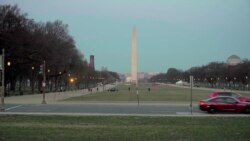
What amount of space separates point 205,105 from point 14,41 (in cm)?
4471

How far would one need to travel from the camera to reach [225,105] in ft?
114

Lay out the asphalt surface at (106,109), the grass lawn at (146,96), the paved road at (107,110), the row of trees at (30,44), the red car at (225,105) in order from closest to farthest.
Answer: the asphalt surface at (106,109) → the paved road at (107,110) → the red car at (225,105) → the grass lawn at (146,96) → the row of trees at (30,44)

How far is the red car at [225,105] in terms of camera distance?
3441 cm

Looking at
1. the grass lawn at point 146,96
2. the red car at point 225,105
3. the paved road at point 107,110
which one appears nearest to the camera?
the paved road at point 107,110

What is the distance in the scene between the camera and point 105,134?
58.6ft

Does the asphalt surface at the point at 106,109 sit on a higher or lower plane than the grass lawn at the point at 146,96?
lower

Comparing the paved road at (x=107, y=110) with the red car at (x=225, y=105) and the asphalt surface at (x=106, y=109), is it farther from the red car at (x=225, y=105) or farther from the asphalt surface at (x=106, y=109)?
the red car at (x=225, y=105)

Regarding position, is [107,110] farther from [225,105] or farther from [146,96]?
[146,96]

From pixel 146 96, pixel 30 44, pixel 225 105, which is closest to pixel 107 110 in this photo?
pixel 225 105

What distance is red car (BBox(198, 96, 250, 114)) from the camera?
34.4 meters

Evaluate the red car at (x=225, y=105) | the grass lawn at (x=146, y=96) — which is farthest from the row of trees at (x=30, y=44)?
the red car at (x=225, y=105)

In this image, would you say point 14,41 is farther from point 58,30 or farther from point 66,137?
point 66,137

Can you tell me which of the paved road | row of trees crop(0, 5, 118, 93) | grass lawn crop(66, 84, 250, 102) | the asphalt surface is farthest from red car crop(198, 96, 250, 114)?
row of trees crop(0, 5, 118, 93)

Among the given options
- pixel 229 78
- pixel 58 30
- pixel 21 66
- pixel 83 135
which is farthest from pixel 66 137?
pixel 229 78
